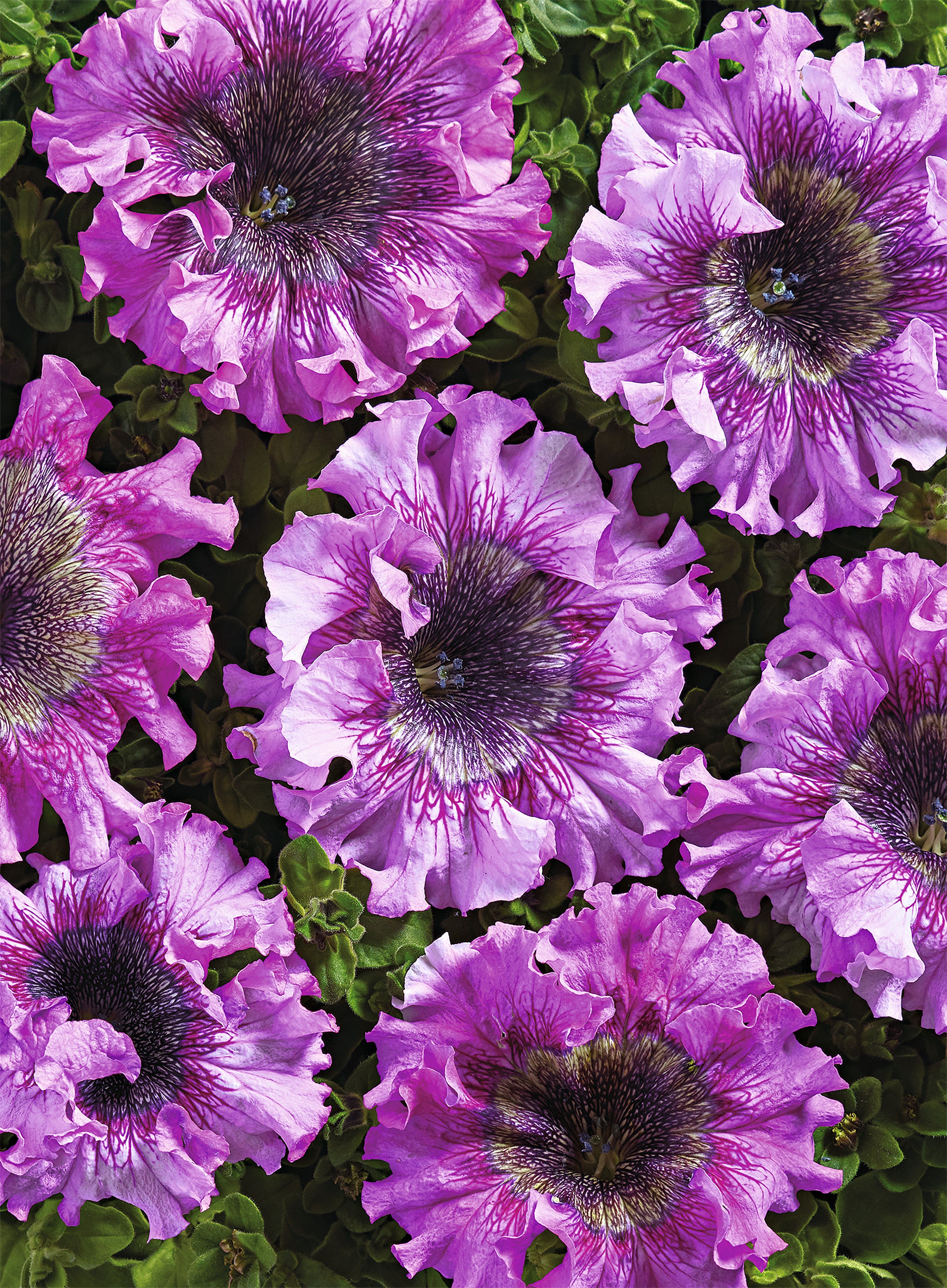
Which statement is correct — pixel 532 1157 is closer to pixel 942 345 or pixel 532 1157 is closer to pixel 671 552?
pixel 671 552

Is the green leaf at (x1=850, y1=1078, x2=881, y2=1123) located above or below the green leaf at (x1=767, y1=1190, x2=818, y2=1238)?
above

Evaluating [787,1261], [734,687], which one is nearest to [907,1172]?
[787,1261]

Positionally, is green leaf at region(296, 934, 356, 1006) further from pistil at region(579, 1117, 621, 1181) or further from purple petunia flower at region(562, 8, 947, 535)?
purple petunia flower at region(562, 8, 947, 535)

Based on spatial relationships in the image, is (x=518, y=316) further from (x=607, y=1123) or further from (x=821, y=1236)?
(x=821, y=1236)

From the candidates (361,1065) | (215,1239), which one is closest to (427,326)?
(361,1065)

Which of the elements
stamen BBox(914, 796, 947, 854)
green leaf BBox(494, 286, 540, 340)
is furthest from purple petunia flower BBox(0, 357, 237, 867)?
stamen BBox(914, 796, 947, 854)

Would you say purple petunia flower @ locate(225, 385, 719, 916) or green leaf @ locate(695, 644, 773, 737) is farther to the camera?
green leaf @ locate(695, 644, 773, 737)

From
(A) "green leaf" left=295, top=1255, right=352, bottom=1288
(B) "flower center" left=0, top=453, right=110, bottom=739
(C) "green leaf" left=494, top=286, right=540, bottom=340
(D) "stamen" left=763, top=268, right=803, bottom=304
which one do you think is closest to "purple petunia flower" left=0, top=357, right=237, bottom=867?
(B) "flower center" left=0, top=453, right=110, bottom=739

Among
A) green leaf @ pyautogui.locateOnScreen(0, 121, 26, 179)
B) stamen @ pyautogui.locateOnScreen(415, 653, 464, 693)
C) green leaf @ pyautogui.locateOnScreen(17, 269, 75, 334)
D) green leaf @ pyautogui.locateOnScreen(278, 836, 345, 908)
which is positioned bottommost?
green leaf @ pyautogui.locateOnScreen(278, 836, 345, 908)
